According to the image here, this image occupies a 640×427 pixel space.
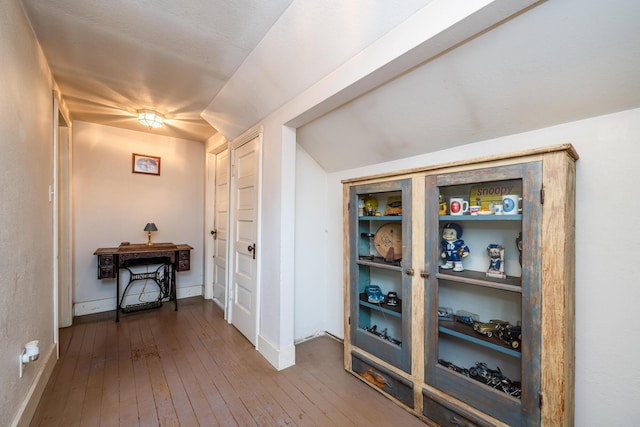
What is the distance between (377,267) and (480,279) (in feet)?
2.30

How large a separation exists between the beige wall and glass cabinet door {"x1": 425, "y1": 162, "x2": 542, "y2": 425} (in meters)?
2.16

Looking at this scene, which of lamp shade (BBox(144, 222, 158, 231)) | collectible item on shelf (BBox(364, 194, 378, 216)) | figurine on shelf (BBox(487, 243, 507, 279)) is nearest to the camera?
figurine on shelf (BBox(487, 243, 507, 279))

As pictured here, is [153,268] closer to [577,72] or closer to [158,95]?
[158,95]

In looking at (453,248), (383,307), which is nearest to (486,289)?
(453,248)

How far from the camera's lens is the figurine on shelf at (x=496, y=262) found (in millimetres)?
1433

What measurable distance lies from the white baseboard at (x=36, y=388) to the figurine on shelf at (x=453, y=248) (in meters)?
2.48

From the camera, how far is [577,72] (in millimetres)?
1121

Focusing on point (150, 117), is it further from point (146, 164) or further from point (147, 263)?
point (147, 263)

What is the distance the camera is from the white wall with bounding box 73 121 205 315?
3252mm

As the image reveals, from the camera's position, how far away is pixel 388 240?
197 cm

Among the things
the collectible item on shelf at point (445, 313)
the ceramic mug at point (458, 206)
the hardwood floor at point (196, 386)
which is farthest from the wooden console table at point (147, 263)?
the ceramic mug at point (458, 206)

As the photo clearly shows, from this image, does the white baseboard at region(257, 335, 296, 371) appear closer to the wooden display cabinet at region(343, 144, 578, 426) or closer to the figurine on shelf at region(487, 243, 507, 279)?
the wooden display cabinet at region(343, 144, 578, 426)

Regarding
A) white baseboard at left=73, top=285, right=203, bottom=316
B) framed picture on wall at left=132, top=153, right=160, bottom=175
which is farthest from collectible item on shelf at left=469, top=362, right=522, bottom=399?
framed picture on wall at left=132, top=153, right=160, bottom=175

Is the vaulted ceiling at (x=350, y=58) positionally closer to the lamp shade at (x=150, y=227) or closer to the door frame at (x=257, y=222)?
the door frame at (x=257, y=222)
